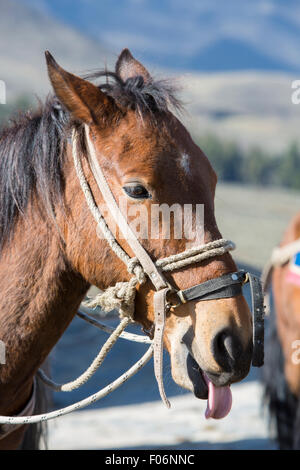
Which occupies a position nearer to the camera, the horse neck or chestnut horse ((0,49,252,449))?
chestnut horse ((0,49,252,449))

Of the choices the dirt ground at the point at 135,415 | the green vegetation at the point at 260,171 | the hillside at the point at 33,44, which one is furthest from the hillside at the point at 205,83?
the dirt ground at the point at 135,415

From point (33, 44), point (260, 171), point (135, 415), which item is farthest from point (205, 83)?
point (135, 415)

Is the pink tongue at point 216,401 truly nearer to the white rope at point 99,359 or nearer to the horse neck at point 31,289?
the white rope at point 99,359

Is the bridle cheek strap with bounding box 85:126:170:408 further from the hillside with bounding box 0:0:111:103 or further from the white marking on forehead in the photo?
the hillside with bounding box 0:0:111:103

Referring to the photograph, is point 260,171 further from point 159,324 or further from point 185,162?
point 159,324

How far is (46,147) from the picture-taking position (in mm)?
2049

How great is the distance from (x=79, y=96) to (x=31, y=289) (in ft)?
2.41

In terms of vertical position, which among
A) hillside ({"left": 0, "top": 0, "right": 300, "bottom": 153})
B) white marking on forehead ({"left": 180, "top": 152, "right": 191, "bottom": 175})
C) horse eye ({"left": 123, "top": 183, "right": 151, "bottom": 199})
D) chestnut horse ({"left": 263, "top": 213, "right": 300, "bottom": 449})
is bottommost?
chestnut horse ({"left": 263, "top": 213, "right": 300, "bottom": 449})

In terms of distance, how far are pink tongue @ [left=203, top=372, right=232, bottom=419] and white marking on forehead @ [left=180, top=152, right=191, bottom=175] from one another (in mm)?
714

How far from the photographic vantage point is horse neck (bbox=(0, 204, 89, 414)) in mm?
2039

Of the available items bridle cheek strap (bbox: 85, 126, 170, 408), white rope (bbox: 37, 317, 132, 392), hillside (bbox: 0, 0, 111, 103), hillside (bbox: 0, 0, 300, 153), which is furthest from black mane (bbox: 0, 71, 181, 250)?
hillside (bbox: 0, 0, 111, 103)
